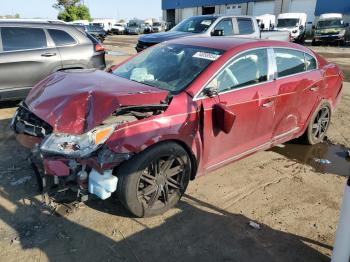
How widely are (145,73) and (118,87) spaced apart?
0.73 m

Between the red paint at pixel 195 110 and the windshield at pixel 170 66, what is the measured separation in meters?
0.15

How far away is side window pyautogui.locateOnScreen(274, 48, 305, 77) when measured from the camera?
183 inches

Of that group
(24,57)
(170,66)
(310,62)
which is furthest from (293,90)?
(24,57)

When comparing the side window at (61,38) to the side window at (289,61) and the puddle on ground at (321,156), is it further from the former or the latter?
the puddle on ground at (321,156)

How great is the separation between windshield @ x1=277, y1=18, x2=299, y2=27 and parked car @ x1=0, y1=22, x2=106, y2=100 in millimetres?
26124

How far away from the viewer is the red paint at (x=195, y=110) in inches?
127

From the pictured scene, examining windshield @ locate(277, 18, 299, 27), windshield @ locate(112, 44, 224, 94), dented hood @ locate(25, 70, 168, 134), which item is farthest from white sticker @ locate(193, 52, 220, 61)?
windshield @ locate(277, 18, 299, 27)

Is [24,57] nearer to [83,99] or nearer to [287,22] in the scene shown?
[83,99]

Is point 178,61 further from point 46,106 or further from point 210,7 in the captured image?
point 210,7

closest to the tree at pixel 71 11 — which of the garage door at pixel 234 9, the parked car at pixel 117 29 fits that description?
the parked car at pixel 117 29

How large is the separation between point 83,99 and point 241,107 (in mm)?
1752

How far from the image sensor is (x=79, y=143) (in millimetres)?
3158

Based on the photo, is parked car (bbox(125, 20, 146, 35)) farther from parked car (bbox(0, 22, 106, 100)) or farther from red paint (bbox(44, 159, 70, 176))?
red paint (bbox(44, 159, 70, 176))

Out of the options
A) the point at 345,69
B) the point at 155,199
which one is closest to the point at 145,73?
the point at 155,199
